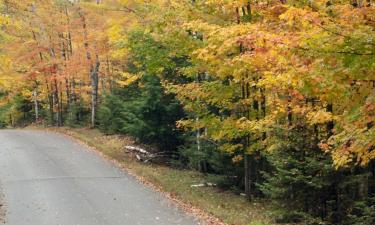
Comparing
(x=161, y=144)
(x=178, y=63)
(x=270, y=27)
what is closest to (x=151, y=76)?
(x=178, y=63)

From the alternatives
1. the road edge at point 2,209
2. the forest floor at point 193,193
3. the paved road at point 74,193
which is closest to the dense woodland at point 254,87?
the forest floor at point 193,193

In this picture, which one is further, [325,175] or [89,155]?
[89,155]

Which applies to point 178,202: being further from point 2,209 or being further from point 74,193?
point 2,209

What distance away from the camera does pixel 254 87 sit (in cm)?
1494

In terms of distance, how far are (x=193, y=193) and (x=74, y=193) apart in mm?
4067

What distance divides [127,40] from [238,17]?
5035 mm

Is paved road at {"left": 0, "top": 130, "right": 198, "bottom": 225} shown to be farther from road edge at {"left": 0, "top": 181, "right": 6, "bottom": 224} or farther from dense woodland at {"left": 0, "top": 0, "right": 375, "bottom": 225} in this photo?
dense woodland at {"left": 0, "top": 0, "right": 375, "bottom": 225}

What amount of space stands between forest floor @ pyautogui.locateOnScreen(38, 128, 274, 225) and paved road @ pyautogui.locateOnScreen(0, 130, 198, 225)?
56 centimetres

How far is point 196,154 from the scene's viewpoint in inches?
723

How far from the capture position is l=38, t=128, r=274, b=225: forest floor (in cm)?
1227

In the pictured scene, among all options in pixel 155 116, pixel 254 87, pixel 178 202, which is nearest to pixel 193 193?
pixel 178 202

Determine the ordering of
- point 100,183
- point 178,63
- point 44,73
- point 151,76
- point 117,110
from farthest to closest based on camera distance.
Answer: point 44,73, point 117,110, point 151,76, point 178,63, point 100,183

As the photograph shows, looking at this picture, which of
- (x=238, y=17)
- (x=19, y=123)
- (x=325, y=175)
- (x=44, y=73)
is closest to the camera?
(x=325, y=175)

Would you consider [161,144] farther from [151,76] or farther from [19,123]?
[19,123]
